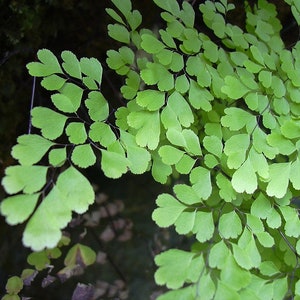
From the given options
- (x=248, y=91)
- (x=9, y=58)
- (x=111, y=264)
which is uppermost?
(x=248, y=91)

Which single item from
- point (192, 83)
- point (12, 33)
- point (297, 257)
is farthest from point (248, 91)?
point (12, 33)

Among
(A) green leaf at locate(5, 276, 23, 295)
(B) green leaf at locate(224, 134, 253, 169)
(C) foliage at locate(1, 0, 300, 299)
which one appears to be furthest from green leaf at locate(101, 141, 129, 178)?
(A) green leaf at locate(5, 276, 23, 295)


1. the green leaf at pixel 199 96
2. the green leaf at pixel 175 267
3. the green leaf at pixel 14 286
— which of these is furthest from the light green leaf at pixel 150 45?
the green leaf at pixel 14 286

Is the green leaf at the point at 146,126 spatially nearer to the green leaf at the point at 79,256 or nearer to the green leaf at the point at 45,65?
the green leaf at the point at 45,65

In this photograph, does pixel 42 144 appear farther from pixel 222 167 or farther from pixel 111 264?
pixel 111 264

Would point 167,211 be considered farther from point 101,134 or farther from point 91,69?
point 91,69

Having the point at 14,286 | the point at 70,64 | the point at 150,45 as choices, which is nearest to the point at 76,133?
the point at 70,64

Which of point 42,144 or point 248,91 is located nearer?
point 42,144
